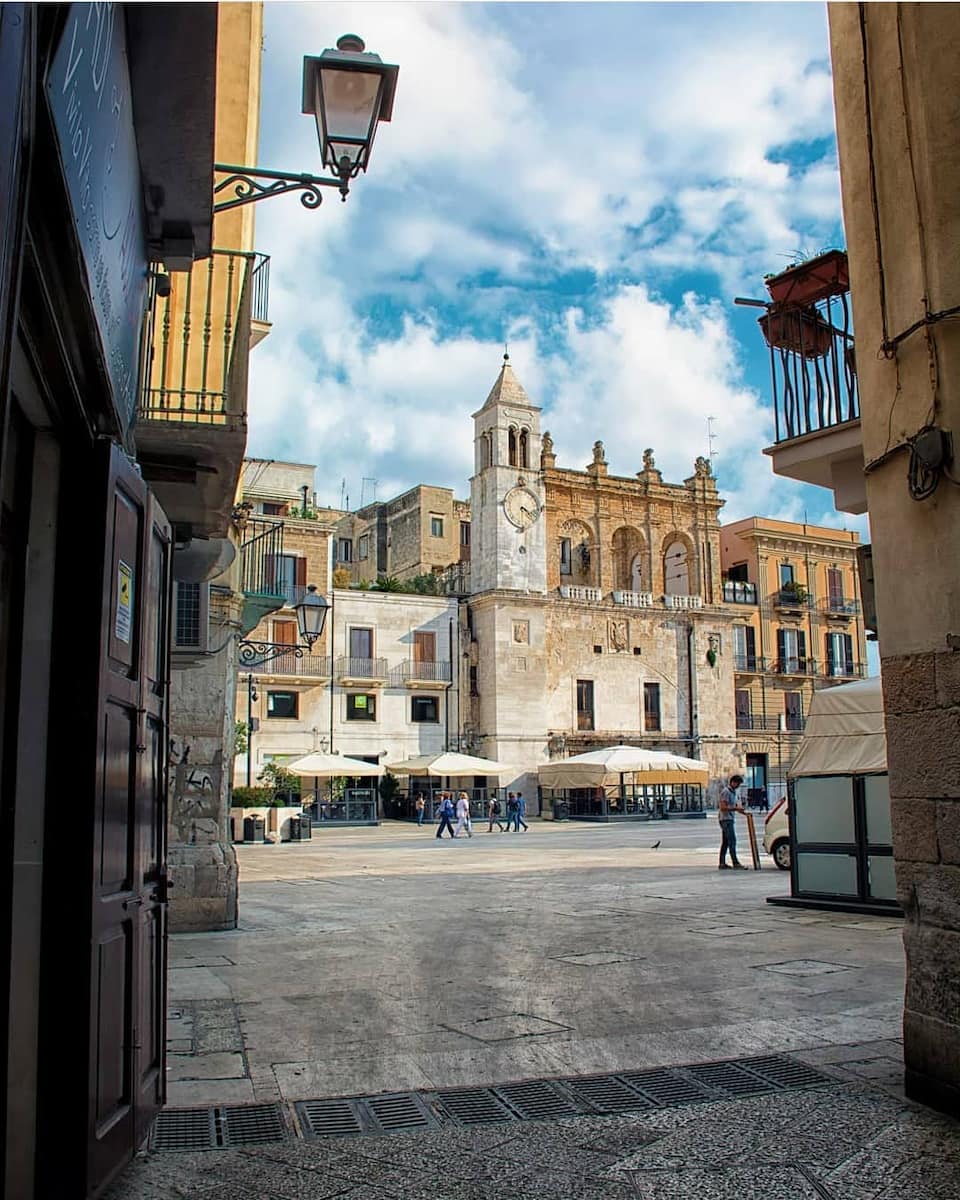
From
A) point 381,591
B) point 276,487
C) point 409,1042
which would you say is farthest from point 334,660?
point 409,1042

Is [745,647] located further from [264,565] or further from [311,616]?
[264,565]

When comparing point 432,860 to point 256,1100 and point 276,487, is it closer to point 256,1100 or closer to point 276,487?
point 256,1100

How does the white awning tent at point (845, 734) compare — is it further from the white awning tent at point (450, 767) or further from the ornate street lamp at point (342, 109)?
the white awning tent at point (450, 767)

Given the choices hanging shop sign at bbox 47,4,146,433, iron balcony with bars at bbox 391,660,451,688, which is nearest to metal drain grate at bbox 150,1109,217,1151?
hanging shop sign at bbox 47,4,146,433

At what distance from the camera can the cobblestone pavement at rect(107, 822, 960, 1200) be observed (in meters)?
3.66

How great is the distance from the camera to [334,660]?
137 ft

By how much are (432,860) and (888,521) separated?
16.2 m

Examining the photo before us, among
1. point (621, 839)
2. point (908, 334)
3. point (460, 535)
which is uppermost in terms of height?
point (460, 535)

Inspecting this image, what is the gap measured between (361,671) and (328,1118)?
38187mm

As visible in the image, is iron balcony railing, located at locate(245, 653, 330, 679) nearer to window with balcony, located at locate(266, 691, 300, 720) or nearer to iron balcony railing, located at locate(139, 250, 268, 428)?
window with balcony, located at locate(266, 691, 300, 720)

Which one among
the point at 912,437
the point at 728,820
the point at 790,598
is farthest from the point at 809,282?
the point at 790,598

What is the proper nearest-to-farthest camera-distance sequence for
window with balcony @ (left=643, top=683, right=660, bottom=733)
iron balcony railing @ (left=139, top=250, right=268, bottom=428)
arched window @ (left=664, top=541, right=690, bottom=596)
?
1. iron balcony railing @ (left=139, top=250, right=268, bottom=428)
2. window with balcony @ (left=643, top=683, right=660, bottom=733)
3. arched window @ (left=664, top=541, right=690, bottom=596)

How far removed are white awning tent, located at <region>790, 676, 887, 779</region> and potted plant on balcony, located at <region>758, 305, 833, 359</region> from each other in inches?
134

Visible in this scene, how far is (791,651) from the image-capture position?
2095 inches
